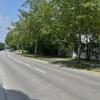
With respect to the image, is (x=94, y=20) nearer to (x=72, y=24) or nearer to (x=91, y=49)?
(x=72, y=24)

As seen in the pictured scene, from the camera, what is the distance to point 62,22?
118ft

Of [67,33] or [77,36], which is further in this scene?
[77,36]

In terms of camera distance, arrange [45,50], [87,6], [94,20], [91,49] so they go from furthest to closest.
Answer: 1. [45,50]
2. [91,49]
3. [94,20]
4. [87,6]

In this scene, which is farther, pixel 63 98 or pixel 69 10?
pixel 69 10

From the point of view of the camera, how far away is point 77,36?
131 feet

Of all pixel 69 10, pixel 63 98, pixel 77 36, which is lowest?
pixel 63 98

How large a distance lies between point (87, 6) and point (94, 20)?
2670 mm

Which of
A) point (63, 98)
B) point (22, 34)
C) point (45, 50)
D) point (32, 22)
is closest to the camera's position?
point (63, 98)

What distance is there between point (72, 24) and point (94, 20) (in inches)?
91.8

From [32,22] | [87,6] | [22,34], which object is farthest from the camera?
[22,34]

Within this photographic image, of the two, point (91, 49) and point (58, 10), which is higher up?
point (58, 10)

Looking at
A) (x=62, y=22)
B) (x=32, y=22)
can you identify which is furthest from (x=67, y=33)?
(x=32, y=22)

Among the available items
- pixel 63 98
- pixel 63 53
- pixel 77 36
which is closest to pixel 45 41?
pixel 63 53

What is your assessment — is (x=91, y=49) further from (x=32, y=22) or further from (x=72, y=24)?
(x=72, y=24)
